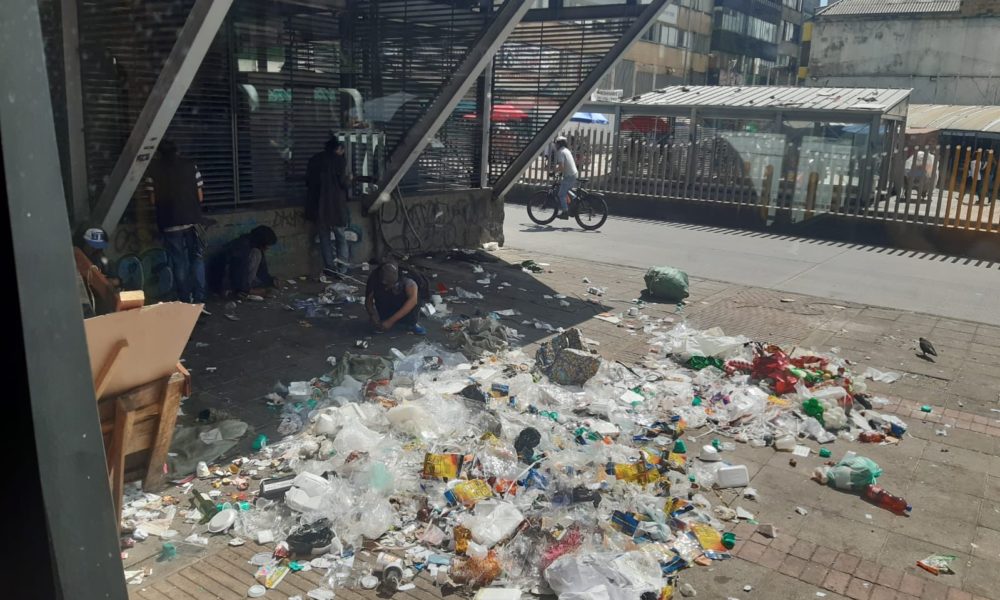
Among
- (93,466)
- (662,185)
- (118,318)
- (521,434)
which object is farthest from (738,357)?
(662,185)

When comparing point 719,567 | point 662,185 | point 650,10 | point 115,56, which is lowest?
point 719,567

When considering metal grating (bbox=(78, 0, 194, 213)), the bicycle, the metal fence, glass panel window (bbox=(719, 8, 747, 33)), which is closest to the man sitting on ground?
metal grating (bbox=(78, 0, 194, 213))

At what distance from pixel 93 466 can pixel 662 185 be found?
53.9ft

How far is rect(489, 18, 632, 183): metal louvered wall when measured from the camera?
11.1 meters

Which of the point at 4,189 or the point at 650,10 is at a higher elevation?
the point at 650,10

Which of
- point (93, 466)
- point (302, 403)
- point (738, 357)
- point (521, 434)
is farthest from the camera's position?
point (738, 357)

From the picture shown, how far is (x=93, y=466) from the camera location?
5.46ft

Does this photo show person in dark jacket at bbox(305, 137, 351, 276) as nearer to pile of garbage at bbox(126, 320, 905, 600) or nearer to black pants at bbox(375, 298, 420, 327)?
black pants at bbox(375, 298, 420, 327)

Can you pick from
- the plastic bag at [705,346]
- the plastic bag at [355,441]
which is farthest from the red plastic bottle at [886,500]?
the plastic bag at [355,441]

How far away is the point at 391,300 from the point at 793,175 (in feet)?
37.0

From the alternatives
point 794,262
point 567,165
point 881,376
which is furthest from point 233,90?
point 794,262

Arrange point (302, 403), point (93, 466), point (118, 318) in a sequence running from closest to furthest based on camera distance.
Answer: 1. point (93, 466)
2. point (118, 318)
3. point (302, 403)

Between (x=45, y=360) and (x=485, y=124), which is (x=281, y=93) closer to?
(x=485, y=124)

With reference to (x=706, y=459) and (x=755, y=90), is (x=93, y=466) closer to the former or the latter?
(x=706, y=459)
